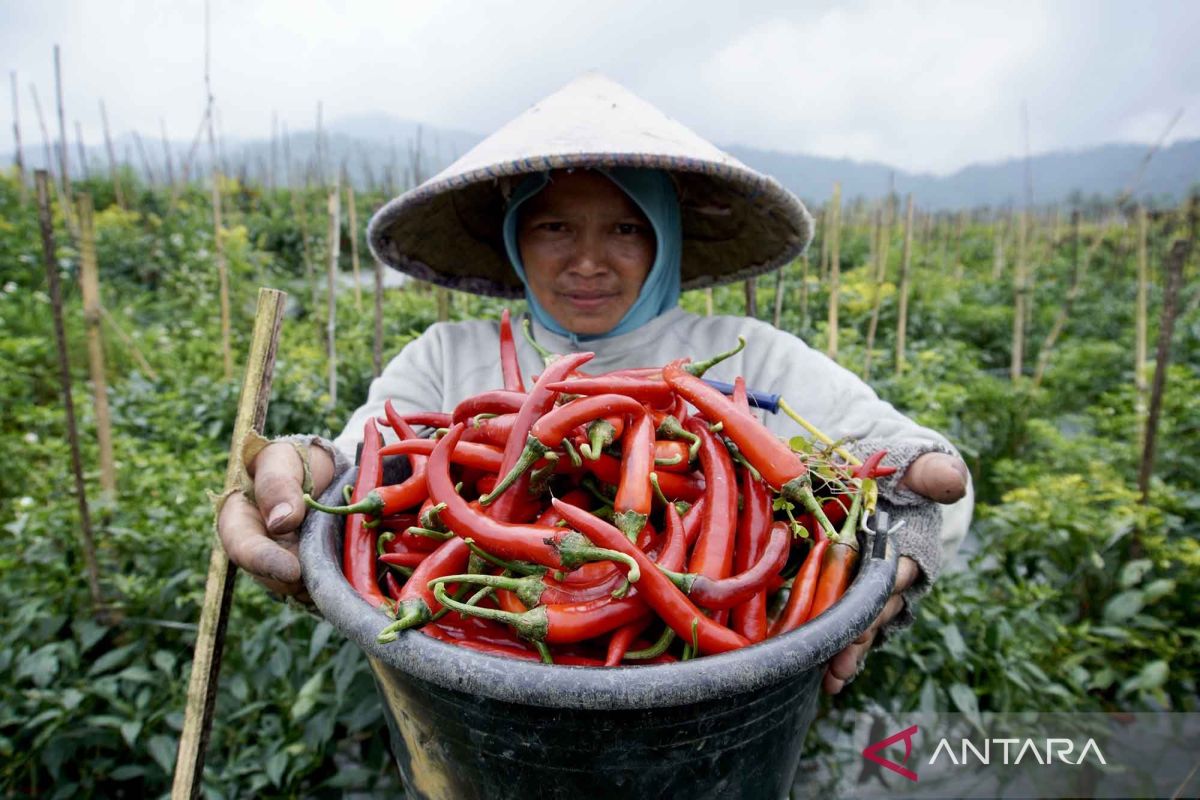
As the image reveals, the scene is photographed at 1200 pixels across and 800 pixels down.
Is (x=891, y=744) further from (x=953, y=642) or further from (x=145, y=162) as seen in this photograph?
(x=145, y=162)

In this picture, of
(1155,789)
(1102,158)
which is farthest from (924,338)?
(1102,158)

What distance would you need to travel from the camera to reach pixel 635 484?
3.45 feet

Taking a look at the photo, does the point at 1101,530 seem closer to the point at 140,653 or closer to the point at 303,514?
the point at 303,514

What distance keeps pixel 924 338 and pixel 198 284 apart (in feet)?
28.3

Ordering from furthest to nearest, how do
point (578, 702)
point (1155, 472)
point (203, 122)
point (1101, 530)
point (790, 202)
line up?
point (203, 122) < point (1155, 472) < point (1101, 530) < point (790, 202) < point (578, 702)

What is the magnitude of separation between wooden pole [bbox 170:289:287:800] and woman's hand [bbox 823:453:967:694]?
48.0 inches

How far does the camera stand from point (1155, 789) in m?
2.71

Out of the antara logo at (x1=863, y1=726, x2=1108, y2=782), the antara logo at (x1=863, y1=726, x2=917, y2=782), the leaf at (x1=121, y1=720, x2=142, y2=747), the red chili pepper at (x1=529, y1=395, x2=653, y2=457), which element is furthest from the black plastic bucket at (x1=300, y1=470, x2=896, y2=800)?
the antara logo at (x1=863, y1=726, x2=1108, y2=782)

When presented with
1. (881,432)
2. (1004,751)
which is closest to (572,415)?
(881,432)

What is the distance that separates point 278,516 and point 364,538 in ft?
0.46

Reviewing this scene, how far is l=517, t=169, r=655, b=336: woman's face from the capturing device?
192cm

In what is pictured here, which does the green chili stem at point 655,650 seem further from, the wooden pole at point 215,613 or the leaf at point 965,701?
the leaf at point 965,701

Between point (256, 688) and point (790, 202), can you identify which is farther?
point (256, 688)

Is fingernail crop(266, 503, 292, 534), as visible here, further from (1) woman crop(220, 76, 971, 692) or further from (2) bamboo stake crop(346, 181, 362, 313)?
(2) bamboo stake crop(346, 181, 362, 313)
